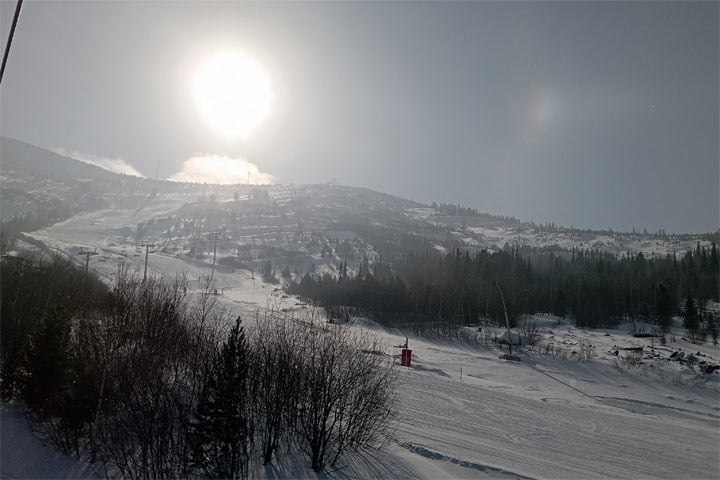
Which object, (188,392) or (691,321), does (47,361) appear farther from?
(691,321)

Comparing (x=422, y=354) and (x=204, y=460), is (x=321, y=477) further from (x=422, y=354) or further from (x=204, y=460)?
(x=422, y=354)

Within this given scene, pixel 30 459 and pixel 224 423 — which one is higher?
pixel 224 423

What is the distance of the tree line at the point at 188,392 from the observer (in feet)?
33.3

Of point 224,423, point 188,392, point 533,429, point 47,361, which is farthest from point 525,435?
point 47,361

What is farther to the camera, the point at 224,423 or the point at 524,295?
the point at 524,295

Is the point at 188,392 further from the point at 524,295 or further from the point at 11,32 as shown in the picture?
the point at 524,295

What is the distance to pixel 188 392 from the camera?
Result: 41.5 feet

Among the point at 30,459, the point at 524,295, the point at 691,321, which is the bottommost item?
the point at 30,459

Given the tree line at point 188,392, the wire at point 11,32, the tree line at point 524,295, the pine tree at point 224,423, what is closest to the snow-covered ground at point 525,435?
the tree line at point 188,392

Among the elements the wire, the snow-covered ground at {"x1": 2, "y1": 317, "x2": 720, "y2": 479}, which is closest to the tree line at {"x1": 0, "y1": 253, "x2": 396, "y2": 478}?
the snow-covered ground at {"x1": 2, "y1": 317, "x2": 720, "y2": 479}

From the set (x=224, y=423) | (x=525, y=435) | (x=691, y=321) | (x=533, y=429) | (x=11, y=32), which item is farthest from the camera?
(x=691, y=321)

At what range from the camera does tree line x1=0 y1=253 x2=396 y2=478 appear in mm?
10156

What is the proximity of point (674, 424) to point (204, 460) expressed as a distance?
25.7 m

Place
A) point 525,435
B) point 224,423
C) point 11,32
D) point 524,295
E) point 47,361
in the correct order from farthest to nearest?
point 524,295, point 525,435, point 47,361, point 224,423, point 11,32
